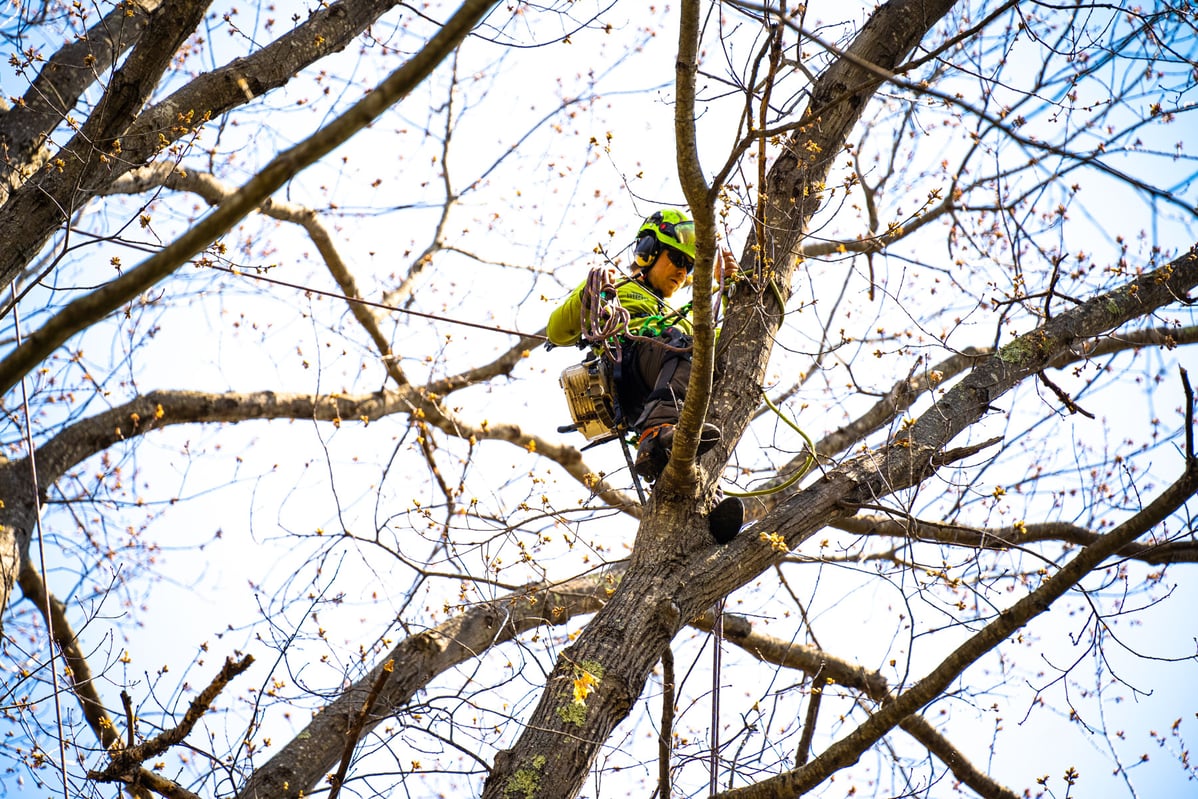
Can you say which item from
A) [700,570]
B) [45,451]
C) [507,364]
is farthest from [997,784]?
[45,451]

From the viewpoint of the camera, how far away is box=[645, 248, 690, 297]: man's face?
4.33m

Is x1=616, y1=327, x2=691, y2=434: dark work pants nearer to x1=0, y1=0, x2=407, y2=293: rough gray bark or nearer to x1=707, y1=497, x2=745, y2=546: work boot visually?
x1=707, y1=497, x2=745, y2=546: work boot

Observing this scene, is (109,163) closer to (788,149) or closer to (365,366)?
(788,149)

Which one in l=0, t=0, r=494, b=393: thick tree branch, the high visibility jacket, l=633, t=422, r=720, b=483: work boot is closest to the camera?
l=0, t=0, r=494, b=393: thick tree branch

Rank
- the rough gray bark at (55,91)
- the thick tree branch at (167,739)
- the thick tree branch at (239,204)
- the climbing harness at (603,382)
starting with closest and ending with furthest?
1. the thick tree branch at (239,204)
2. the thick tree branch at (167,739)
3. the rough gray bark at (55,91)
4. the climbing harness at (603,382)

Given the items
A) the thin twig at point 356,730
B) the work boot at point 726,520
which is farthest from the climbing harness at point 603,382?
the thin twig at point 356,730

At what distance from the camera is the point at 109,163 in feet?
11.0

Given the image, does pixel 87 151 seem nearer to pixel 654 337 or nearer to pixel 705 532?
pixel 654 337

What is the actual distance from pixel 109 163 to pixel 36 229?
1.07ft

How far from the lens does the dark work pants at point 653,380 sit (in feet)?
12.1

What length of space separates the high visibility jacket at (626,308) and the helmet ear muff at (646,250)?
11cm

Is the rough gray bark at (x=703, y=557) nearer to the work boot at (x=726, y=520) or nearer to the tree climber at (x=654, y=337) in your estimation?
the work boot at (x=726, y=520)

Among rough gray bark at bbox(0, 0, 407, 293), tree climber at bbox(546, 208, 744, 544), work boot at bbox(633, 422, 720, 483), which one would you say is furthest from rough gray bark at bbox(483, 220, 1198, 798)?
rough gray bark at bbox(0, 0, 407, 293)

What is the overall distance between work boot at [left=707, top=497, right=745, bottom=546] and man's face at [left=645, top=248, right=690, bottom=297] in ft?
4.61
